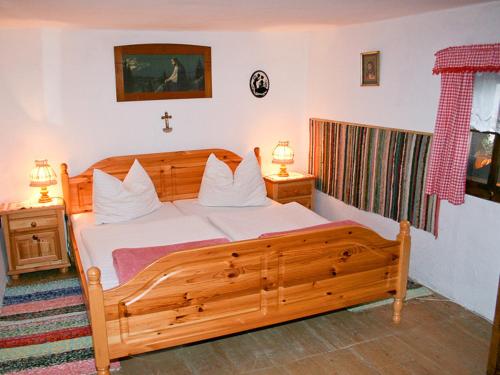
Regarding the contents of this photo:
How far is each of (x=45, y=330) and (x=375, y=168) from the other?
10.2ft

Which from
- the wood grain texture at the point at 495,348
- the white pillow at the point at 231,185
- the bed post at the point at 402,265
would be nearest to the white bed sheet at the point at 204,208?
the white pillow at the point at 231,185

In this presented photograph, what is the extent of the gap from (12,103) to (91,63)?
31.4 inches

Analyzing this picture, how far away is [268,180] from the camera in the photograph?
527 cm

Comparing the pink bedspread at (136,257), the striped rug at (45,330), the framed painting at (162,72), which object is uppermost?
the framed painting at (162,72)

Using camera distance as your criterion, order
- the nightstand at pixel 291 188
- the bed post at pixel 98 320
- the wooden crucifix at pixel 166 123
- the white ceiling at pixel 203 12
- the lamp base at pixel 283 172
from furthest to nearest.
Answer: 1. the lamp base at pixel 283 172
2. the nightstand at pixel 291 188
3. the wooden crucifix at pixel 166 123
4. the white ceiling at pixel 203 12
5. the bed post at pixel 98 320

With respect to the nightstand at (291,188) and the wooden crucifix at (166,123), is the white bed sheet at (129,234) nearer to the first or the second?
the wooden crucifix at (166,123)

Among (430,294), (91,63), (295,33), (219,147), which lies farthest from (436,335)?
(91,63)

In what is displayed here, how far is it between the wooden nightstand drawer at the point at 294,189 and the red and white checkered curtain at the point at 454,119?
1.74 m

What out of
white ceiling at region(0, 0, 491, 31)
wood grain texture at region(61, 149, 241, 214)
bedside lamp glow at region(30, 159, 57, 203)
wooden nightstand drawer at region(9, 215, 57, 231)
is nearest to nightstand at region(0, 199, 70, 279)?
wooden nightstand drawer at region(9, 215, 57, 231)

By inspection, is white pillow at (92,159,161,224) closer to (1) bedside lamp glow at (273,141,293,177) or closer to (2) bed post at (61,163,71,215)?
(2) bed post at (61,163,71,215)

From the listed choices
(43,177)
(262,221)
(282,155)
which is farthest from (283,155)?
(43,177)

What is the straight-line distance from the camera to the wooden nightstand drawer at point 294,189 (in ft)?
17.3

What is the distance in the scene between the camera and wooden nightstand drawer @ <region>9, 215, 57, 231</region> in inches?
167

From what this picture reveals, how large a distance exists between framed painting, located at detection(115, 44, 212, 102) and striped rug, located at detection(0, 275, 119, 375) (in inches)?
75.7
